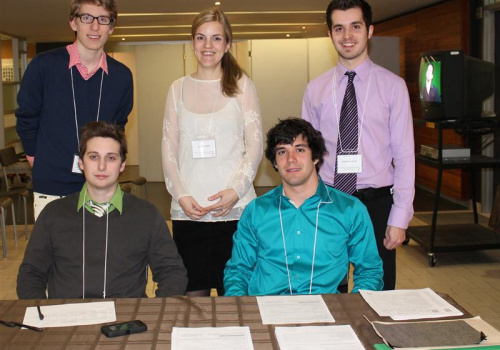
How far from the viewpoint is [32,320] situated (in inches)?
65.6

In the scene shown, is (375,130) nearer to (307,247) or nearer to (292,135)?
(292,135)

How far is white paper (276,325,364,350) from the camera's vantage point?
148cm

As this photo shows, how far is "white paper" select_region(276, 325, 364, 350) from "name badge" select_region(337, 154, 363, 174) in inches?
46.0

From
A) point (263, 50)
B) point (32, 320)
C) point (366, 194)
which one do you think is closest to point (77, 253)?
point (32, 320)

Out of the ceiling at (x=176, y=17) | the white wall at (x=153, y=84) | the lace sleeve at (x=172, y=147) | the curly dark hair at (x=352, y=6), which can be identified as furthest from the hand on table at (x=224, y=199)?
the white wall at (x=153, y=84)

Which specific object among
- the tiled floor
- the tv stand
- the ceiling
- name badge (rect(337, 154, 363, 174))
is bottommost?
the tiled floor

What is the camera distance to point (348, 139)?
107 inches

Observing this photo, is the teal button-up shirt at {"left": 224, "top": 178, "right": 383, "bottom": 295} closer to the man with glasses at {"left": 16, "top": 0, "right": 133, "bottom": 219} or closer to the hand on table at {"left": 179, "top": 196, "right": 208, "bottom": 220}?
the hand on table at {"left": 179, "top": 196, "right": 208, "bottom": 220}

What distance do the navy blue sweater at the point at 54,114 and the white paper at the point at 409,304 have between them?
4.82 feet

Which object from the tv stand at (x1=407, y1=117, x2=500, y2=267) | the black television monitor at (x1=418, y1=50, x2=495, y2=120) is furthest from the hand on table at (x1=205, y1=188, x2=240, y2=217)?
the black television monitor at (x1=418, y1=50, x2=495, y2=120)

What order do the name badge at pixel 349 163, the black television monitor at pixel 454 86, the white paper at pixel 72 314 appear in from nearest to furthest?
1. the white paper at pixel 72 314
2. the name badge at pixel 349 163
3. the black television monitor at pixel 454 86

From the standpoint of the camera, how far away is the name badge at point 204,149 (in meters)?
2.74

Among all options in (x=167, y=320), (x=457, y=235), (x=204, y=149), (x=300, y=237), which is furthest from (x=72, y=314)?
(x=457, y=235)

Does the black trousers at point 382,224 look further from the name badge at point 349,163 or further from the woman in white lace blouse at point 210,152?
the woman in white lace blouse at point 210,152
